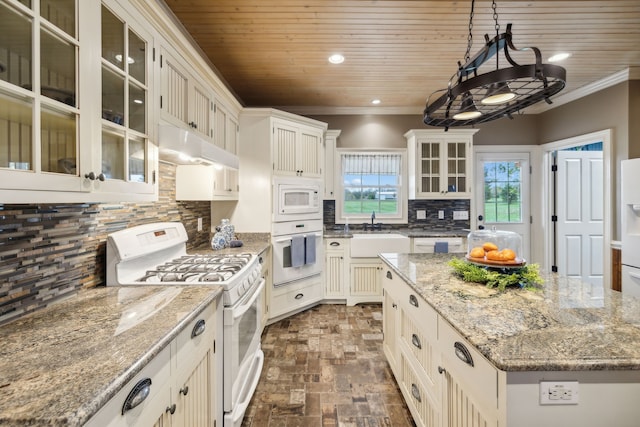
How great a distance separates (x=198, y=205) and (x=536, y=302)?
2732 mm

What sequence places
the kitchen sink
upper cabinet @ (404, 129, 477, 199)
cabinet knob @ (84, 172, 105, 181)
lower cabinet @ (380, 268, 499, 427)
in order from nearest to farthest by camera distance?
1. lower cabinet @ (380, 268, 499, 427)
2. cabinet knob @ (84, 172, 105, 181)
3. the kitchen sink
4. upper cabinet @ (404, 129, 477, 199)

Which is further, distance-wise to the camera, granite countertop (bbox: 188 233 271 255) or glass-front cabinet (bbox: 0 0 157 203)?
granite countertop (bbox: 188 233 271 255)

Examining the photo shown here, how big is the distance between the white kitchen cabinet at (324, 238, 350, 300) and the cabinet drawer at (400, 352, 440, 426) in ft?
6.32

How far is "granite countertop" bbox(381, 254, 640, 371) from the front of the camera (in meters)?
0.85

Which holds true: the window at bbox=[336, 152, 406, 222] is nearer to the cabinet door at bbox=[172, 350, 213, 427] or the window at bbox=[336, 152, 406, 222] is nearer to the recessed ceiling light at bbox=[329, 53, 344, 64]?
the recessed ceiling light at bbox=[329, 53, 344, 64]

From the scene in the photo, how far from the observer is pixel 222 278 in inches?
64.9

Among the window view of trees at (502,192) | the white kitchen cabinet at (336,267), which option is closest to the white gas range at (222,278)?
the white kitchen cabinet at (336,267)

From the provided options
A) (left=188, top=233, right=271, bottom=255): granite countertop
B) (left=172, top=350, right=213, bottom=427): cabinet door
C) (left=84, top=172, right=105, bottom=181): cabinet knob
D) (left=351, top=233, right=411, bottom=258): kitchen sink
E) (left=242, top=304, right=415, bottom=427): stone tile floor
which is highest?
(left=84, top=172, right=105, bottom=181): cabinet knob

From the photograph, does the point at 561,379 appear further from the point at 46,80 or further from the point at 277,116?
the point at 277,116

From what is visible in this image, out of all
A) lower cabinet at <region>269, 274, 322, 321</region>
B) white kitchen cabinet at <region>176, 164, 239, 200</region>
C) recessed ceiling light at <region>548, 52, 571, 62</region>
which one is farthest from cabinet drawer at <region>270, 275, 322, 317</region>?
recessed ceiling light at <region>548, 52, 571, 62</region>

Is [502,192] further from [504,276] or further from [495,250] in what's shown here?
[504,276]

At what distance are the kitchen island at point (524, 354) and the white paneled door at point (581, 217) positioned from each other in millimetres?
3236

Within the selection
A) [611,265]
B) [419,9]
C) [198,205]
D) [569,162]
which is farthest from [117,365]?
[569,162]

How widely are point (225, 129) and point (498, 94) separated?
227 centimetres
